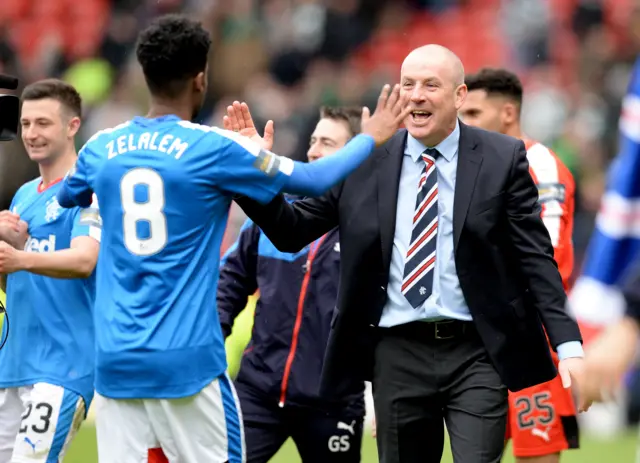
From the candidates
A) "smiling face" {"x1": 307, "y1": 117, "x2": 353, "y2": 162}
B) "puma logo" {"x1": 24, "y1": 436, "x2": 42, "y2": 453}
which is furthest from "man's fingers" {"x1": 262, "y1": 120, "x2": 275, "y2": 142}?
"puma logo" {"x1": 24, "y1": 436, "x2": 42, "y2": 453}

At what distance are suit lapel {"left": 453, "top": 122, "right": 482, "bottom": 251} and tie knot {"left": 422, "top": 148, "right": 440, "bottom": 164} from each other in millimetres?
112

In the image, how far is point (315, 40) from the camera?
17.5 m

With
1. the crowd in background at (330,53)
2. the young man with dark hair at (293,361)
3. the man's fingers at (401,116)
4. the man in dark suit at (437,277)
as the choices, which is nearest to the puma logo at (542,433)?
the young man with dark hair at (293,361)

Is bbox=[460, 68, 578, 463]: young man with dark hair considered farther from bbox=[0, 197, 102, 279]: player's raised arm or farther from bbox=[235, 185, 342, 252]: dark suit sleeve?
bbox=[0, 197, 102, 279]: player's raised arm

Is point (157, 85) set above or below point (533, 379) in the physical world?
above

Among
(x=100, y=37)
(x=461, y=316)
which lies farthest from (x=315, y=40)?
(x=461, y=316)

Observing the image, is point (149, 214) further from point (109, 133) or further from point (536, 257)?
point (536, 257)

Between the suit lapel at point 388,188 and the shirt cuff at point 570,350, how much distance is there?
873 millimetres

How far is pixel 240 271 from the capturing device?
727cm

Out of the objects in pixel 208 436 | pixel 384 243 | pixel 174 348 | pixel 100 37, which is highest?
pixel 100 37

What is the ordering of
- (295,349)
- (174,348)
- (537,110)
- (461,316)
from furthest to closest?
(537,110)
(295,349)
(461,316)
(174,348)

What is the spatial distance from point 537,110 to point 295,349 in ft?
33.6

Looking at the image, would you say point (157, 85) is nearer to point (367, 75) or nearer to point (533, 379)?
point (533, 379)

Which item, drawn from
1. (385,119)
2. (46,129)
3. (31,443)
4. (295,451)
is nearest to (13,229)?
(46,129)
